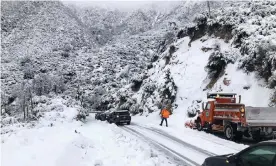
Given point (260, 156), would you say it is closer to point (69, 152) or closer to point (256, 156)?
point (256, 156)

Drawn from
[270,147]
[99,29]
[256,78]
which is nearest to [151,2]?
[99,29]

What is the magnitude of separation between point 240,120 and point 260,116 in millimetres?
922

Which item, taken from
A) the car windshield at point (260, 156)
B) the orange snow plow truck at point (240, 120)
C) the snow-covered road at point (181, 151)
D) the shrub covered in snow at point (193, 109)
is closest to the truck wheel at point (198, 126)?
the orange snow plow truck at point (240, 120)

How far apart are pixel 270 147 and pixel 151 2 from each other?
6008 inches

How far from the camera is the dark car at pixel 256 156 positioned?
4777mm

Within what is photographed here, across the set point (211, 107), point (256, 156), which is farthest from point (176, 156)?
point (211, 107)

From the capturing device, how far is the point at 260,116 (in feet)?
48.0

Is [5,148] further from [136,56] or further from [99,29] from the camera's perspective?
[99,29]

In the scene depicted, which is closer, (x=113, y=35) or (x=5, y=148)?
(x=5, y=148)

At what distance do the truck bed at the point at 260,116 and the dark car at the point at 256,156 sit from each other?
9568 mm

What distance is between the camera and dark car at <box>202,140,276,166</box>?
188 inches

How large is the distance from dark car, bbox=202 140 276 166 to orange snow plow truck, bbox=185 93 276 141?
962 centimetres

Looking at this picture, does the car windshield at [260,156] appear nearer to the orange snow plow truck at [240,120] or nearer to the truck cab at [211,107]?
the orange snow plow truck at [240,120]

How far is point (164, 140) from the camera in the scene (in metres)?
16.4
